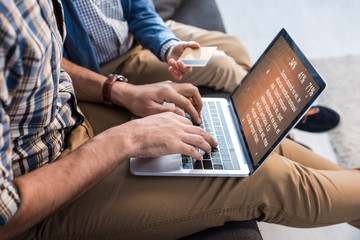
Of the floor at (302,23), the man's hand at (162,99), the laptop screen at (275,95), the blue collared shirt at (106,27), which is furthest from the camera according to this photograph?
the floor at (302,23)

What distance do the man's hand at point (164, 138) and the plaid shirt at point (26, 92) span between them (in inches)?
7.4

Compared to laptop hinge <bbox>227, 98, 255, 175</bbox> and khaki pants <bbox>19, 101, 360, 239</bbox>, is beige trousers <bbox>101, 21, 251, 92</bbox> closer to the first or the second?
laptop hinge <bbox>227, 98, 255, 175</bbox>

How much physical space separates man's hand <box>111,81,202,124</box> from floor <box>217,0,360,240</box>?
55.4 inches

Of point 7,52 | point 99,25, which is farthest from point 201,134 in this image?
point 99,25

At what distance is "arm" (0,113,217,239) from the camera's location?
0.63 m

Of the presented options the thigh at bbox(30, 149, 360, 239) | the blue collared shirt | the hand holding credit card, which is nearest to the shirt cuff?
the blue collared shirt

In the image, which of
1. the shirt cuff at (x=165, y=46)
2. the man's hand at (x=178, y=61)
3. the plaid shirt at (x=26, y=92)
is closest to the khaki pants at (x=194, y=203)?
the plaid shirt at (x=26, y=92)

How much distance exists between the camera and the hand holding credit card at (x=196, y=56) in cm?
97

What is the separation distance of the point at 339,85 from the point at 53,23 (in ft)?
5.78

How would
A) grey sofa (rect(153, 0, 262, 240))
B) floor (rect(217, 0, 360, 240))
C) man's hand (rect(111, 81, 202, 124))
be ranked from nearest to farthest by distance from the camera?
1. man's hand (rect(111, 81, 202, 124))
2. grey sofa (rect(153, 0, 262, 240))
3. floor (rect(217, 0, 360, 240))

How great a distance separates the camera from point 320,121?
1766 mm

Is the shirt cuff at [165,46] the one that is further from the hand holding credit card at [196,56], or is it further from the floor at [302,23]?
the floor at [302,23]

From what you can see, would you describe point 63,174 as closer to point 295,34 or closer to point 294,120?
point 294,120

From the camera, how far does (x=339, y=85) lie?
202cm
